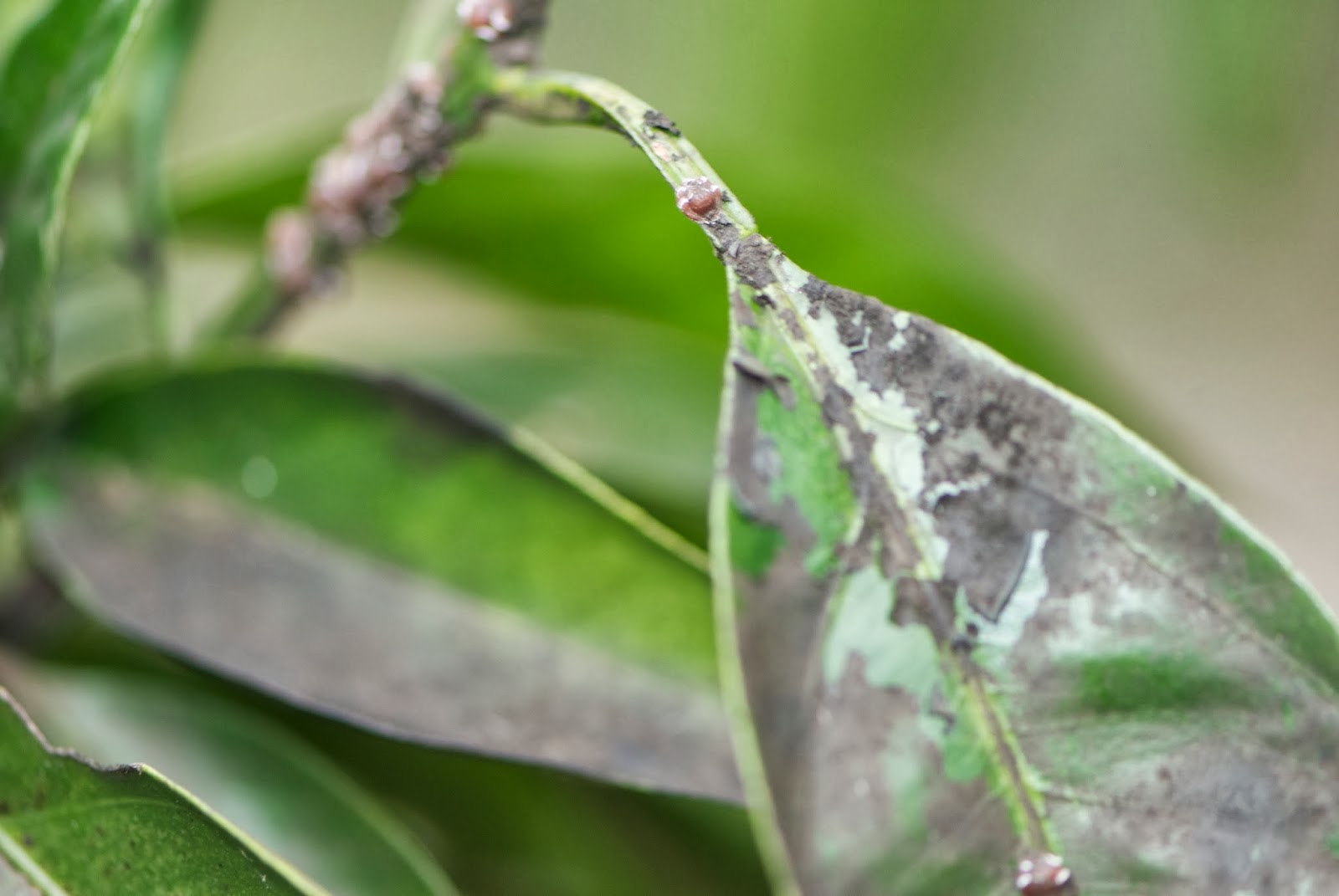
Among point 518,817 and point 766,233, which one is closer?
point 766,233

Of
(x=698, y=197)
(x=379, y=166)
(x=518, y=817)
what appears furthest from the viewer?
(x=518, y=817)

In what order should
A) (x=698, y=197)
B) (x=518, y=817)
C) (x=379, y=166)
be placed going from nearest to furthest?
(x=698, y=197) < (x=379, y=166) < (x=518, y=817)

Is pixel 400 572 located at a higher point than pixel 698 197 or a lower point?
lower

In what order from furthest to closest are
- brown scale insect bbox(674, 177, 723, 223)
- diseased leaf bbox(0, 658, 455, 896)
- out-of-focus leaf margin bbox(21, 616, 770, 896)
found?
out-of-focus leaf margin bbox(21, 616, 770, 896) < diseased leaf bbox(0, 658, 455, 896) < brown scale insect bbox(674, 177, 723, 223)

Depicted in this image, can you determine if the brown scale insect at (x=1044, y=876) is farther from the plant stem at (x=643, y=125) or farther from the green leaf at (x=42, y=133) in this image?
the green leaf at (x=42, y=133)

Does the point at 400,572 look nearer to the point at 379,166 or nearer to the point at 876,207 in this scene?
the point at 379,166

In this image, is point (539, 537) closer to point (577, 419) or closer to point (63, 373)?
point (577, 419)

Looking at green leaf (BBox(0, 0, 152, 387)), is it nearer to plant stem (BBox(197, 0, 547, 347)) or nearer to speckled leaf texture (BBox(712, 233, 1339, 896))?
plant stem (BBox(197, 0, 547, 347))

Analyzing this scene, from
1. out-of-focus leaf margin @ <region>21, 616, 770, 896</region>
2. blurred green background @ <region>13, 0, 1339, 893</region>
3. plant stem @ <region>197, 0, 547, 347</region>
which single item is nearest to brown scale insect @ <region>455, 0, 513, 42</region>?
plant stem @ <region>197, 0, 547, 347</region>

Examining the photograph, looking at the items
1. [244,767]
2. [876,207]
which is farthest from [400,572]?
[876,207]
